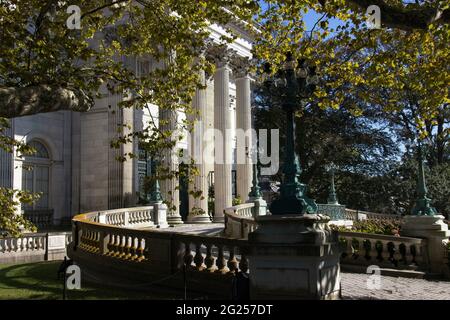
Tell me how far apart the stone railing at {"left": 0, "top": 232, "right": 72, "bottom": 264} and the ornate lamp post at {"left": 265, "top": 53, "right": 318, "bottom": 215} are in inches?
483

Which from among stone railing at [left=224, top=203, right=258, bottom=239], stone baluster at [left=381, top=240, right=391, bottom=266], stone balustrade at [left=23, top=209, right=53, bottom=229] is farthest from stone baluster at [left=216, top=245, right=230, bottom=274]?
stone balustrade at [left=23, top=209, right=53, bottom=229]

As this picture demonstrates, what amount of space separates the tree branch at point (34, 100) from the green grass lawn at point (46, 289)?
13.1 ft

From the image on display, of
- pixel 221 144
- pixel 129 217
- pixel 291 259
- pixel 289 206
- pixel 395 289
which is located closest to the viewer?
pixel 291 259

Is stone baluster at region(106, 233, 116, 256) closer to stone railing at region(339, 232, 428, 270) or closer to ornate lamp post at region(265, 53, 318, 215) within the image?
ornate lamp post at region(265, 53, 318, 215)

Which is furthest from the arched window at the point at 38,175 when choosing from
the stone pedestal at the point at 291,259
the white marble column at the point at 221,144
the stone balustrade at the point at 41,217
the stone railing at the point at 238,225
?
the stone pedestal at the point at 291,259

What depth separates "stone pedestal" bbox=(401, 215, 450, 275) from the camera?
13.8 metres

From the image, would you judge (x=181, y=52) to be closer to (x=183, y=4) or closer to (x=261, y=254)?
(x=183, y=4)

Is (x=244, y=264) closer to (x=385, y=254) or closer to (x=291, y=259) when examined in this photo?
(x=291, y=259)

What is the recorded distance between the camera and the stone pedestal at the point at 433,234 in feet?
45.2

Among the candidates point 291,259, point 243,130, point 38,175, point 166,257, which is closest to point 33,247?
point 38,175

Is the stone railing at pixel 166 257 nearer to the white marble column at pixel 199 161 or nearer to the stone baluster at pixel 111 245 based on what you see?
the stone baluster at pixel 111 245

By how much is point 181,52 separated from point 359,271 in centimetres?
778

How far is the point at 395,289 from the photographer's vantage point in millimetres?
A: 11266

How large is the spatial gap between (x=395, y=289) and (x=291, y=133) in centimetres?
469
